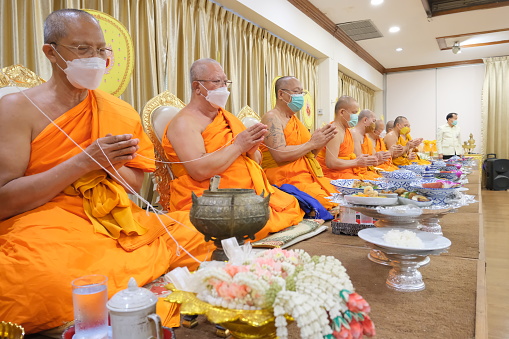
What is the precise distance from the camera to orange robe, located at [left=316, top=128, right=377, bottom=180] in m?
3.84

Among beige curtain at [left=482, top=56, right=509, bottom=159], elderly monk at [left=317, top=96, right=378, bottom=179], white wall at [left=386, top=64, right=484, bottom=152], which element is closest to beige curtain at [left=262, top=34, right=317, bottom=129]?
elderly monk at [left=317, top=96, right=378, bottom=179]

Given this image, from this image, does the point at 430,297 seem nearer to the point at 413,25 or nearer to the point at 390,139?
the point at 390,139

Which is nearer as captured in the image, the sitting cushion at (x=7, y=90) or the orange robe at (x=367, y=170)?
the sitting cushion at (x=7, y=90)

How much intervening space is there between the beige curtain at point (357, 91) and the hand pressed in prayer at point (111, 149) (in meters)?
7.23

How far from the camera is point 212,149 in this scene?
90.0 inches

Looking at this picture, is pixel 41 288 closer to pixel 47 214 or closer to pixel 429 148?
pixel 47 214

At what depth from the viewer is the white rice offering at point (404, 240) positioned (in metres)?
1.08

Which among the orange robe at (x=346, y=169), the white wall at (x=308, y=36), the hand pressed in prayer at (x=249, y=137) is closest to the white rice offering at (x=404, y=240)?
the hand pressed in prayer at (x=249, y=137)

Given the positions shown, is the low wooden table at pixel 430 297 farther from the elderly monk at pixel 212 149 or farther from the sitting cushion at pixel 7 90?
the sitting cushion at pixel 7 90

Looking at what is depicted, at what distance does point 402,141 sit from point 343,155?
3.67 m

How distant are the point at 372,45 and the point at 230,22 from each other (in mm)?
4919

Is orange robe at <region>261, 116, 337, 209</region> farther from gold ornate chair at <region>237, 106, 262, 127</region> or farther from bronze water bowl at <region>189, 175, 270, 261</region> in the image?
bronze water bowl at <region>189, 175, 270, 261</region>

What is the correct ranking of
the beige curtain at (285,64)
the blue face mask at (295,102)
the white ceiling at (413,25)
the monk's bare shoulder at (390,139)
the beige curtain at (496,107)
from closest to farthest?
the blue face mask at (295,102)
the beige curtain at (285,64)
the white ceiling at (413,25)
the monk's bare shoulder at (390,139)
the beige curtain at (496,107)

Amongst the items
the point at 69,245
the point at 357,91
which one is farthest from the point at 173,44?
the point at 357,91
